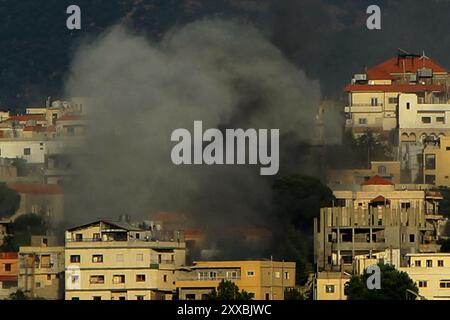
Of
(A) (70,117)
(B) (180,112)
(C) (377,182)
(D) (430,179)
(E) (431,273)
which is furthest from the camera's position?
(A) (70,117)

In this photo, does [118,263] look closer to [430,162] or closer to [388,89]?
[430,162]

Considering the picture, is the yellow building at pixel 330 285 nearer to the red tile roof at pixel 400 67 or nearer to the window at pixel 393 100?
the window at pixel 393 100

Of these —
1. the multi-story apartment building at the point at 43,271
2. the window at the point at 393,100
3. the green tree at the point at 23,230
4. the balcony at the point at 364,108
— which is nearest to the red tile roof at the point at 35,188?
the green tree at the point at 23,230

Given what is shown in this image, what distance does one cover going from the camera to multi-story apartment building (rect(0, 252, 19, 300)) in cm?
5269

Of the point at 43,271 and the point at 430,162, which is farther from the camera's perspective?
the point at 430,162

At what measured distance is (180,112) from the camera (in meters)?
64.3

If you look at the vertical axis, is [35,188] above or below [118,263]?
above

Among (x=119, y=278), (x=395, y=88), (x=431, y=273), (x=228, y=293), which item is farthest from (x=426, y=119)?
(x=228, y=293)

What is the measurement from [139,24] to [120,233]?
3679 cm

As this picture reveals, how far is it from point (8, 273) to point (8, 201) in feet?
12.0

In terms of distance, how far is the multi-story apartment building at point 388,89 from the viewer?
71.5 meters

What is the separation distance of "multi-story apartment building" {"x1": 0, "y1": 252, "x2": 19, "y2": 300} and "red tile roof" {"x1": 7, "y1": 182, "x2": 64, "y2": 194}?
2.61 meters

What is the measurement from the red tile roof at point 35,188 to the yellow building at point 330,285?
7.53 m
